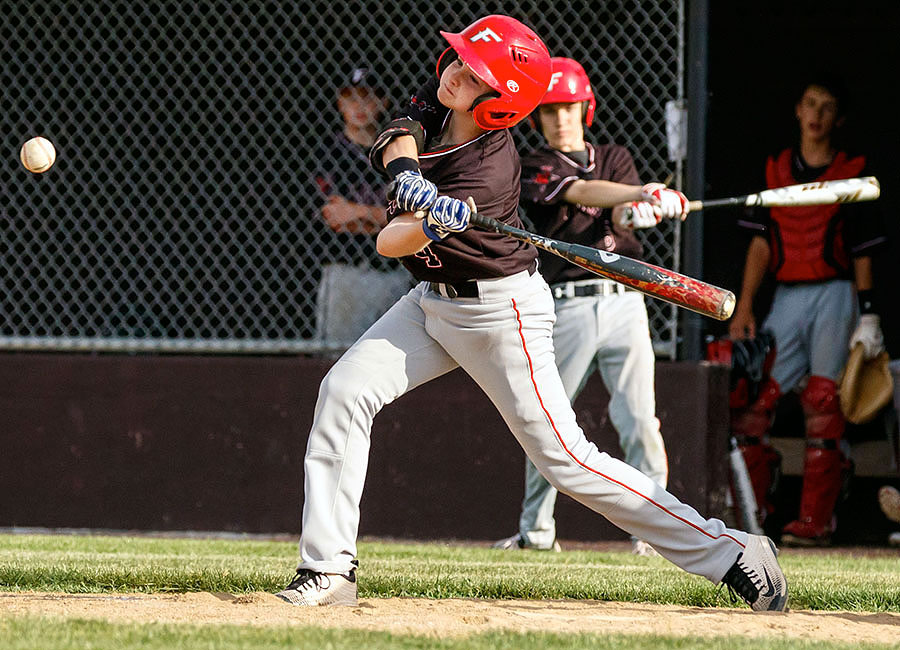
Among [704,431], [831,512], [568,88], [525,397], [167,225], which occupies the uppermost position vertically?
[568,88]

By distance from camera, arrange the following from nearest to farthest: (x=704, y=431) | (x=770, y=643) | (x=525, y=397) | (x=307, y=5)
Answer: (x=770, y=643), (x=525, y=397), (x=704, y=431), (x=307, y=5)

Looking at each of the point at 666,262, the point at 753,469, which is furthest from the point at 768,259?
the point at 753,469

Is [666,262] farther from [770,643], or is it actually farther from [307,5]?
[770,643]

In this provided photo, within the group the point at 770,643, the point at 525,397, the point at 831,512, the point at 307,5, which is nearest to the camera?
the point at 770,643

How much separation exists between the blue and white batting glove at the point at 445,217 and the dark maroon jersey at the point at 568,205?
1.90 metres

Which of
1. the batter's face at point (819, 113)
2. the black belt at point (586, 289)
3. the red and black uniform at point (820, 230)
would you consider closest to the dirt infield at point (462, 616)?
the black belt at point (586, 289)

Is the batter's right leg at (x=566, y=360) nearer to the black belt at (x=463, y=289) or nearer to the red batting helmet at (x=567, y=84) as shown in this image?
the red batting helmet at (x=567, y=84)

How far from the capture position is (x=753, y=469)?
6.55 meters

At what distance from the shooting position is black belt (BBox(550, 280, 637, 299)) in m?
5.49

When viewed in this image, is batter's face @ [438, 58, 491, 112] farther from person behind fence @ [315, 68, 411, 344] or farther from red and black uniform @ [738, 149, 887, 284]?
red and black uniform @ [738, 149, 887, 284]

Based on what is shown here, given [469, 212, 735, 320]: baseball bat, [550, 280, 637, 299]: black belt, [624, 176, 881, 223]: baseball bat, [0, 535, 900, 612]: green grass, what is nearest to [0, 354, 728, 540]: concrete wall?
[550, 280, 637, 299]: black belt

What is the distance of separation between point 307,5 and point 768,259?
2913mm

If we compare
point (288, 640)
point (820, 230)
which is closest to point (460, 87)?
point (288, 640)

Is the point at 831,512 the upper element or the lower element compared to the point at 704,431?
lower
